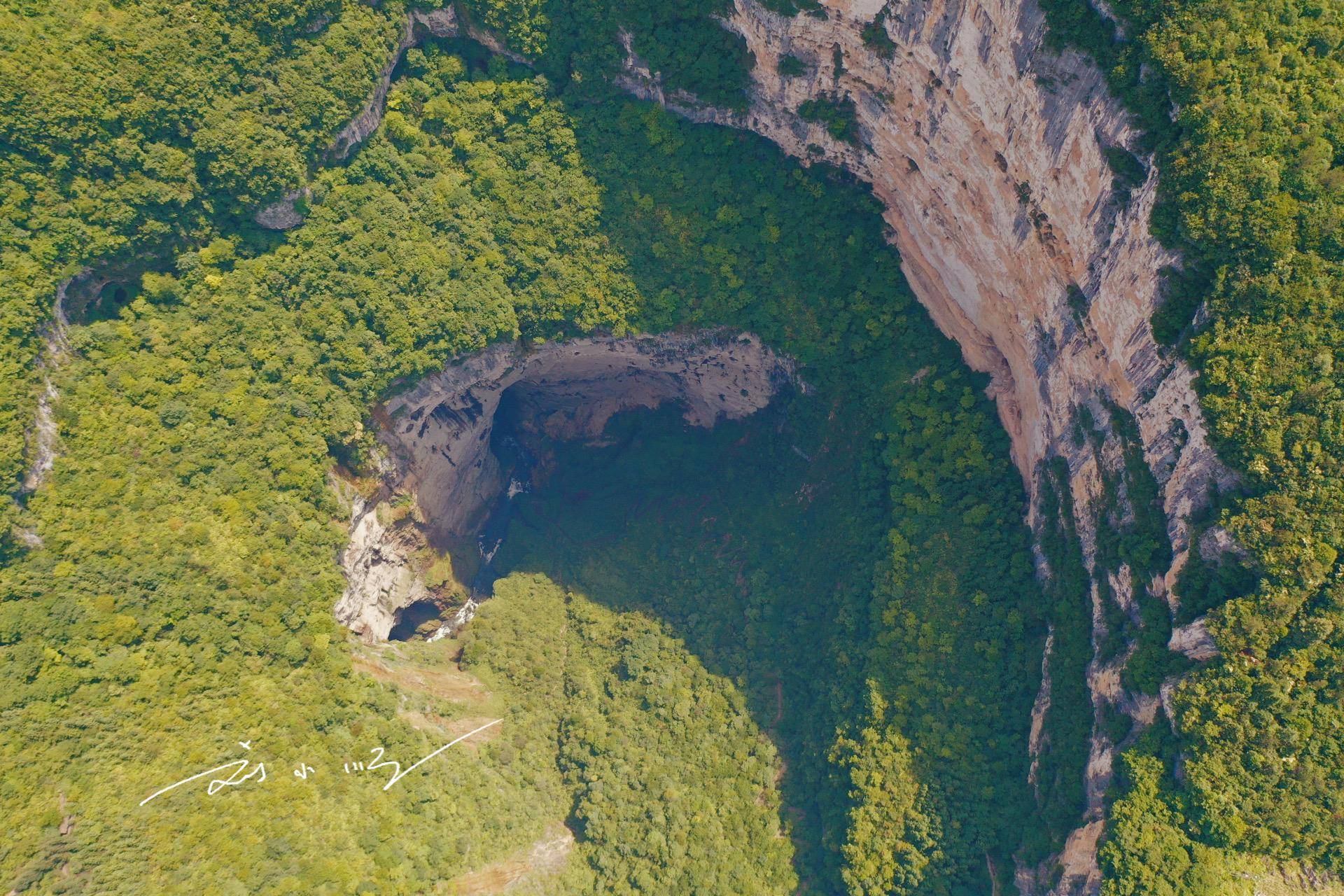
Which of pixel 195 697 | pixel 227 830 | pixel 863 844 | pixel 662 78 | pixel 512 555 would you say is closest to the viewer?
pixel 227 830

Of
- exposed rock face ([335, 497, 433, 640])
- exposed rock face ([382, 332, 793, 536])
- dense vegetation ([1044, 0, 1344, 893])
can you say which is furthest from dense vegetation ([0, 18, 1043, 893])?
dense vegetation ([1044, 0, 1344, 893])

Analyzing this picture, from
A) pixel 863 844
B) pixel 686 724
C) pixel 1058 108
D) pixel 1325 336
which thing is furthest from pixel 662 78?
pixel 863 844

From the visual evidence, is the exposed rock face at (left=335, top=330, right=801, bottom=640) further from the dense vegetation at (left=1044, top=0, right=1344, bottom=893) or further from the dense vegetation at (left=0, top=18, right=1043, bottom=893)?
the dense vegetation at (left=1044, top=0, right=1344, bottom=893)

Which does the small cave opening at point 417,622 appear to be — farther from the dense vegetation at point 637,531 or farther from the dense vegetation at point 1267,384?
the dense vegetation at point 1267,384

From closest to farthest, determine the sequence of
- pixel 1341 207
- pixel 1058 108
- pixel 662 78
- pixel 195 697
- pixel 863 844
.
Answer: pixel 1341 207, pixel 1058 108, pixel 195 697, pixel 863 844, pixel 662 78

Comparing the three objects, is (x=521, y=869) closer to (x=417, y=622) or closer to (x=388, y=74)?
(x=417, y=622)

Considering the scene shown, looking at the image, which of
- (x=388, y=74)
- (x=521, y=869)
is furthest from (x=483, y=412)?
(x=521, y=869)

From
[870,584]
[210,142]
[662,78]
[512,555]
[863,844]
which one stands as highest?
[662,78]

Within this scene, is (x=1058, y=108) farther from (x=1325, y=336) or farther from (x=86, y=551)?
(x=86, y=551)
